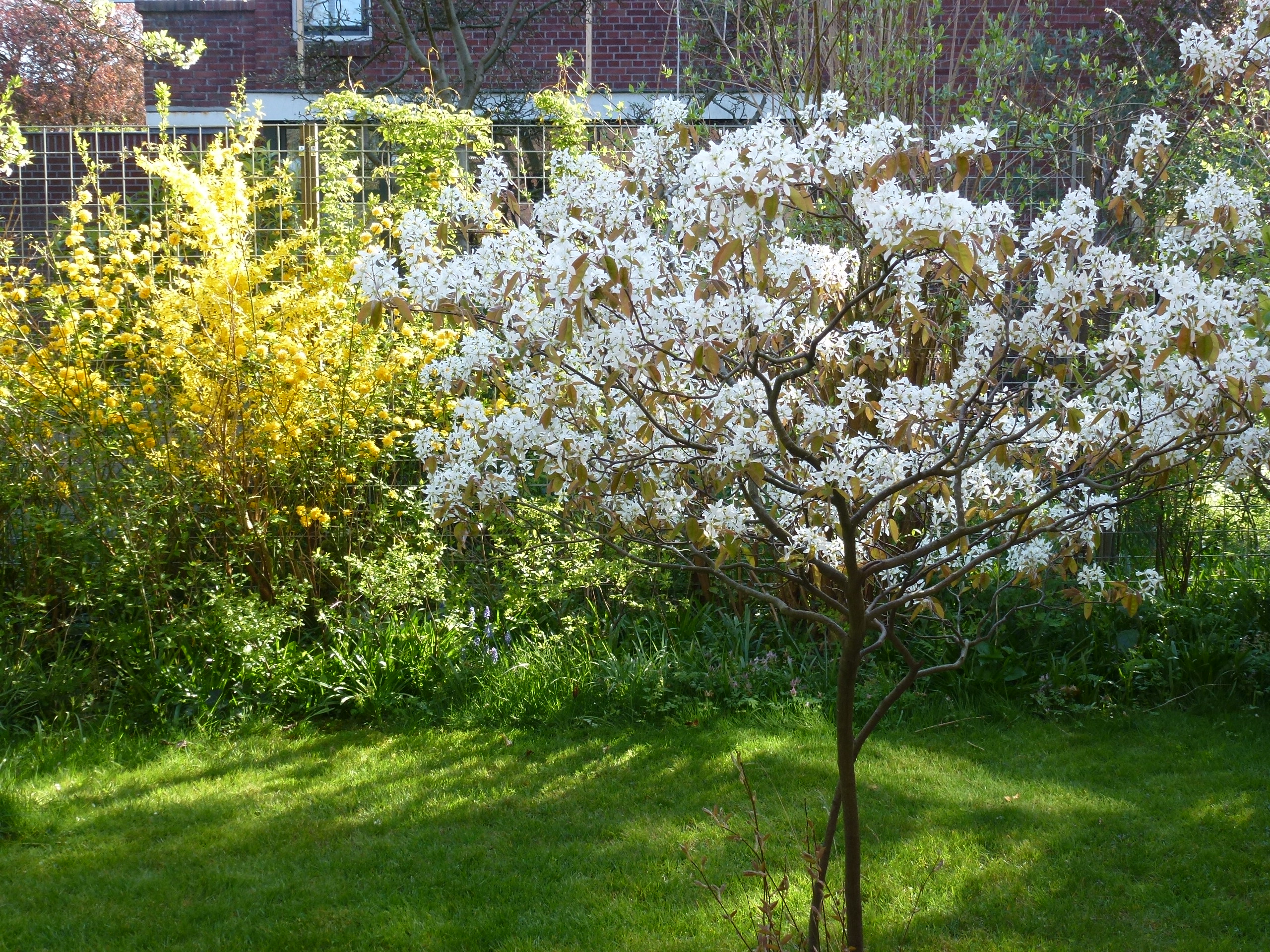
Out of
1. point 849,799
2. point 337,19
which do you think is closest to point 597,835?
point 849,799

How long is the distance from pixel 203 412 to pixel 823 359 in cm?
336

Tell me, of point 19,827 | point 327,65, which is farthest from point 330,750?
point 327,65

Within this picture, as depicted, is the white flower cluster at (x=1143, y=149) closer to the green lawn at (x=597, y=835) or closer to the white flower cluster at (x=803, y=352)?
the white flower cluster at (x=803, y=352)

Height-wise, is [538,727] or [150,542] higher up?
[150,542]

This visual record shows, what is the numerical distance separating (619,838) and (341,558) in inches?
87.1

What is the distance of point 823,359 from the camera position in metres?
2.45

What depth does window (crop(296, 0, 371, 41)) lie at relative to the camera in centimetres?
1263

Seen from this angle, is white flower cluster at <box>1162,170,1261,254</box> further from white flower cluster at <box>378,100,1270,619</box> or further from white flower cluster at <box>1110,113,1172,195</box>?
white flower cluster at <box>1110,113,1172,195</box>

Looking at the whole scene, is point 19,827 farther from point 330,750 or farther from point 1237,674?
point 1237,674

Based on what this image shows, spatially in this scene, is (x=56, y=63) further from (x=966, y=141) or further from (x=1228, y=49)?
(x=966, y=141)

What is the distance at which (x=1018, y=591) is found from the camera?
504 centimetres

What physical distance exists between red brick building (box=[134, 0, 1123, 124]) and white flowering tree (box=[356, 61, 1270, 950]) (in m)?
10.0

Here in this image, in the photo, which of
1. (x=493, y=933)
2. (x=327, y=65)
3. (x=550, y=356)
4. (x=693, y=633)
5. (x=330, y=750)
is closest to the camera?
(x=550, y=356)

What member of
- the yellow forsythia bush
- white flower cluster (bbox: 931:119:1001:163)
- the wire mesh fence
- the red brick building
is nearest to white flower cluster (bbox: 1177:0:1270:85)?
white flower cluster (bbox: 931:119:1001:163)
